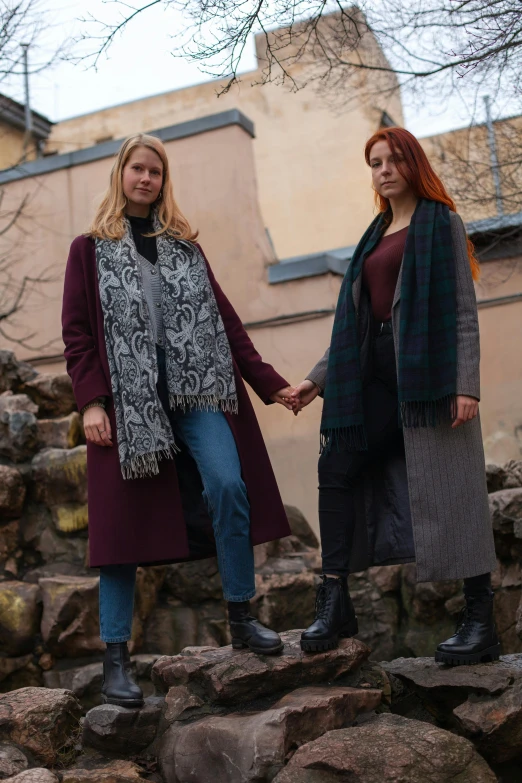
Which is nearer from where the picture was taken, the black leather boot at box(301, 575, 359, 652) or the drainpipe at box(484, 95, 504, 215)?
the black leather boot at box(301, 575, 359, 652)

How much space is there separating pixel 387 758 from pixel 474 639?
68 cm

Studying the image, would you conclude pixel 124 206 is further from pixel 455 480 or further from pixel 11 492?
pixel 11 492

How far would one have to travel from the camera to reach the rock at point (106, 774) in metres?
3.22

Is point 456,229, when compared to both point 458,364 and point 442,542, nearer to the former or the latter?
point 458,364

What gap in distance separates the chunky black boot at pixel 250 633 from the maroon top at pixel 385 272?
4.13 feet

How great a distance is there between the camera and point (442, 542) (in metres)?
3.42

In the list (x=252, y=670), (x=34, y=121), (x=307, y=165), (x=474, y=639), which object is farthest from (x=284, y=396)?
(x=34, y=121)

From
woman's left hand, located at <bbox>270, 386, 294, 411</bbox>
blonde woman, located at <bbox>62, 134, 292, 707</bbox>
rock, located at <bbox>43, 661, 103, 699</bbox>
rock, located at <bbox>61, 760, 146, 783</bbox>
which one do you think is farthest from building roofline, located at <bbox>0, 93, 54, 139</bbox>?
rock, located at <bbox>61, 760, 146, 783</bbox>

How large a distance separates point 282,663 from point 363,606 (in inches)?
126

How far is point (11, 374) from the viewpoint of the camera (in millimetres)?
7242

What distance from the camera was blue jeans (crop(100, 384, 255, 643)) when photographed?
3447 mm

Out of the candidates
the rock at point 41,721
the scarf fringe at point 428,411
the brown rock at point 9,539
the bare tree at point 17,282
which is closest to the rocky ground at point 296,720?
the rock at point 41,721

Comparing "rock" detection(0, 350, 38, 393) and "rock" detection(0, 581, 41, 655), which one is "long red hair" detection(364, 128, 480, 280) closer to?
"rock" detection(0, 581, 41, 655)

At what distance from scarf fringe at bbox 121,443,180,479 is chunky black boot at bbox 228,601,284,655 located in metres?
0.60
